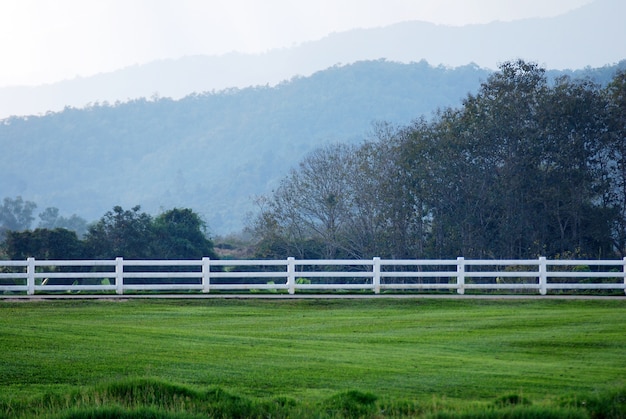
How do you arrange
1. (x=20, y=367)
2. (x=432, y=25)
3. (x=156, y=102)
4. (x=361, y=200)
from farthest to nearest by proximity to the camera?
1. (x=432, y=25)
2. (x=156, y=102)
3. (x=361, y=200)
4. (x=20, y=367)

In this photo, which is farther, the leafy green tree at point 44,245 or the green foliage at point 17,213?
the green foliage at point 17,213

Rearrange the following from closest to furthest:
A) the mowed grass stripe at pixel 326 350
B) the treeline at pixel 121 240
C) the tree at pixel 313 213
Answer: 1. the mowed grass stripe at pixel 326 350
2. the treeline at pixel 121 240
3. the tree at pixel 313 213

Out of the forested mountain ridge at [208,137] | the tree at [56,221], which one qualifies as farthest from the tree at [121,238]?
the forested mountain ridge at [208,137]

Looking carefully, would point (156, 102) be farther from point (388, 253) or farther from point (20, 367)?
point (20, 367)

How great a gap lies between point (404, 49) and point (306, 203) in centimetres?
15010

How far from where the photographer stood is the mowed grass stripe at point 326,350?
39.8 ft

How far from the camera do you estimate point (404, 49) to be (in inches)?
7697

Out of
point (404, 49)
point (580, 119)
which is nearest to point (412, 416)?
point (580, 119)

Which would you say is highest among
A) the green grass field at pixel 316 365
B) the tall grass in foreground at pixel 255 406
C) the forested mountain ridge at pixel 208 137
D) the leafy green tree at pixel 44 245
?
the forested mountain ridge at pixel 208 137

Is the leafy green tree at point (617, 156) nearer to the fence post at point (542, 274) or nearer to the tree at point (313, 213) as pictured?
the tree at point (313, 213)

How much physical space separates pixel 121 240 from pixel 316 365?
35857 mm

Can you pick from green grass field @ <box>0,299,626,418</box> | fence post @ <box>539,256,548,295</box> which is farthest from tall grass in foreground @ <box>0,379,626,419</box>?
fence post @ <box>539,256,548,295</box>

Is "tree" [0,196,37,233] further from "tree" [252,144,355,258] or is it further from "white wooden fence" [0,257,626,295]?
"tree" [252,144,355,258]

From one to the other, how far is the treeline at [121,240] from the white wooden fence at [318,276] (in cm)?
93
